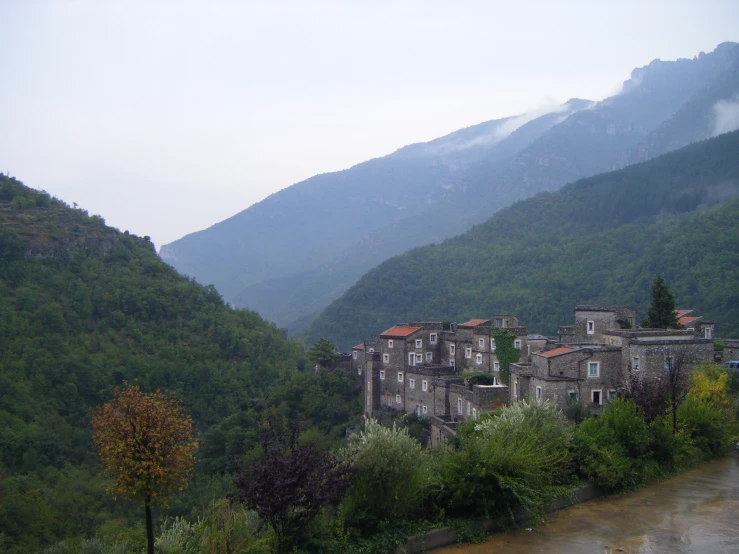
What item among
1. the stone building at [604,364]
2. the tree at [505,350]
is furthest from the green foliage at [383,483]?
the tree at [505,350]

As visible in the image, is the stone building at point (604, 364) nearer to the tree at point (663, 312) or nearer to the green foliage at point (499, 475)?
the tree at point (663, 312)

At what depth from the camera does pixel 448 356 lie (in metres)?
42.4

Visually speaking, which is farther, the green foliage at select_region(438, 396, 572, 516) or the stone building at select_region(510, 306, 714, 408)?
the stone building at select_region(510, 306, 714, 408)

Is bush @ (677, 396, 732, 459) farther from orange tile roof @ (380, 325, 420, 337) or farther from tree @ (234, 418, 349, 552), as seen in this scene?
orange tile roof @ (380, 325, 420, 337)

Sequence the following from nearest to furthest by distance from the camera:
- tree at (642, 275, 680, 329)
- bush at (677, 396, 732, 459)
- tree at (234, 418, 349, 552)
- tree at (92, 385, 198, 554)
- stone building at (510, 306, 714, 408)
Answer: tree at (234, 418, 349, 552) < tree at (92, 385, 198, 554) < bush at (677, 396, 732, 459) < stone building at (510, 306, 714, 408) < tree at (642, 275, 680, 329)

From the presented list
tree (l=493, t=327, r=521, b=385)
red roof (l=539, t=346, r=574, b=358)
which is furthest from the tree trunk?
tree (l=493, t=327, r=521, b=385)

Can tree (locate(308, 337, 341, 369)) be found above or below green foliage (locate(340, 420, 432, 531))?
below


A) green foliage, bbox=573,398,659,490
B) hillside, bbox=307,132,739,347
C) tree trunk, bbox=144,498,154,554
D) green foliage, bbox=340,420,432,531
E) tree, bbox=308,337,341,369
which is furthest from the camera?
hillside, bbox=307,132,739,347

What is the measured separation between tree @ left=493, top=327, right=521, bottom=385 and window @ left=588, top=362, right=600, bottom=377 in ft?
29.8

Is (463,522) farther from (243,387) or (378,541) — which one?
(243,387)

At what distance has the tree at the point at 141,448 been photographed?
9.97 metres

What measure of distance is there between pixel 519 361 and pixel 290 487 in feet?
93.0

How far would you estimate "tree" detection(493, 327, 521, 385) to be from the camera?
35.8m

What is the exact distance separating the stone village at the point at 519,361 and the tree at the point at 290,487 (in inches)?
338
